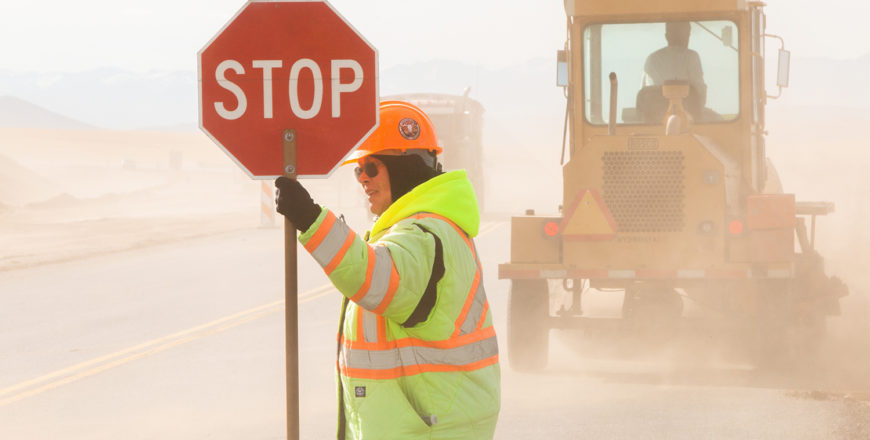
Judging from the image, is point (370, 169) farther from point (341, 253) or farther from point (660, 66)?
point (660, 66)

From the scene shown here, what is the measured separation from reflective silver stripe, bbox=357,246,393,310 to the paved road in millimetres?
4425

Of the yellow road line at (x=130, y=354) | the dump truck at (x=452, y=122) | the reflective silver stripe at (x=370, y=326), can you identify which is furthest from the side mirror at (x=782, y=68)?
the dump truck at (x=452, y=122)

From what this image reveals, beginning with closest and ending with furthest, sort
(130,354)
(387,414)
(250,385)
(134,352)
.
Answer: (387,414), (250,385), (130,354), (134,352)

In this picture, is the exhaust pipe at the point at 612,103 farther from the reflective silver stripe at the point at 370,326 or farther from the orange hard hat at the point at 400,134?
the reflective silver stripe at the point at 370,326

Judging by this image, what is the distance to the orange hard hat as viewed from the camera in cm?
361

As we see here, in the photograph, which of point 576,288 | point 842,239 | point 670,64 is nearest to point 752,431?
point 576,288

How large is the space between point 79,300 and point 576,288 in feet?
23.8

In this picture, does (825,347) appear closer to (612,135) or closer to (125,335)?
(612,135)

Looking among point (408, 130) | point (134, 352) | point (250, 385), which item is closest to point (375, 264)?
A: point (408, 130)

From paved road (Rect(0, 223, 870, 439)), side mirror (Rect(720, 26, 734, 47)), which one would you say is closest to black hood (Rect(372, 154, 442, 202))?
paved road (Rect(0, 223, 870, 439))

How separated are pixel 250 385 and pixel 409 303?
6169 millimetres

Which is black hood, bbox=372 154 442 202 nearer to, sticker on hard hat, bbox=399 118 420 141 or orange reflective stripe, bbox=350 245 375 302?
sticker on hard hat, bbox=399 118 420 141

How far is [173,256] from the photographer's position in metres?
21.1

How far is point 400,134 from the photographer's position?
361cm
